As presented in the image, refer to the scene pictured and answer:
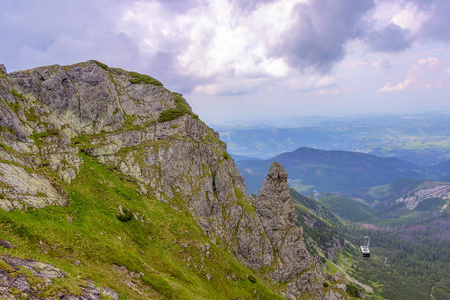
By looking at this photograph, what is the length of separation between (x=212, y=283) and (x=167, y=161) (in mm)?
34715

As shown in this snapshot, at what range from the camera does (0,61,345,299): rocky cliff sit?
40.6m

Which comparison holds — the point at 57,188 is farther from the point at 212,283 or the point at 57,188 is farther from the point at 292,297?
the point at 292,297

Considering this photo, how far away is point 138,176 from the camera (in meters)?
64.2

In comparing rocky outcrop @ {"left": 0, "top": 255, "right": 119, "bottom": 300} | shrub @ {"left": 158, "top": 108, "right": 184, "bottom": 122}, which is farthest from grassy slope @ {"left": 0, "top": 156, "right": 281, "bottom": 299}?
shrub @ {"left": 158, "top": 108, "right": 184, "bottom": 122}

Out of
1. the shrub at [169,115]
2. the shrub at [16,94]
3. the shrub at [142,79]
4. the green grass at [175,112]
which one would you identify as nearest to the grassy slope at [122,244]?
the shrub at [16,94]

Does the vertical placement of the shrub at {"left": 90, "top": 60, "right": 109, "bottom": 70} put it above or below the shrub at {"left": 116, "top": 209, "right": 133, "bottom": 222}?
above

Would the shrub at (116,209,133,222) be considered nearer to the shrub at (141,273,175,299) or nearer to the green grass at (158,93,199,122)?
the shrub at (141,273,175,299)

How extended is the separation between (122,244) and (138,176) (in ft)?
82.5

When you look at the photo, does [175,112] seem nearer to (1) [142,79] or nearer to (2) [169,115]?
(2) [169,115]

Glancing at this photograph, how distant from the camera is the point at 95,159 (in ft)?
202

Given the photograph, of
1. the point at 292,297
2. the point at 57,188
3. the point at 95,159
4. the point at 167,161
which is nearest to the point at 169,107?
the point at 167,161

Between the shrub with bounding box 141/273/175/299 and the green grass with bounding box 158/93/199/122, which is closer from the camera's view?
the shrub with bounding box 141/273/175/299

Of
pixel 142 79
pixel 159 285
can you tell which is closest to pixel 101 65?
pixel 142 79

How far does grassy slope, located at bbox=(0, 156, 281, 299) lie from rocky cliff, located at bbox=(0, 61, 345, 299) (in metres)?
0.30
